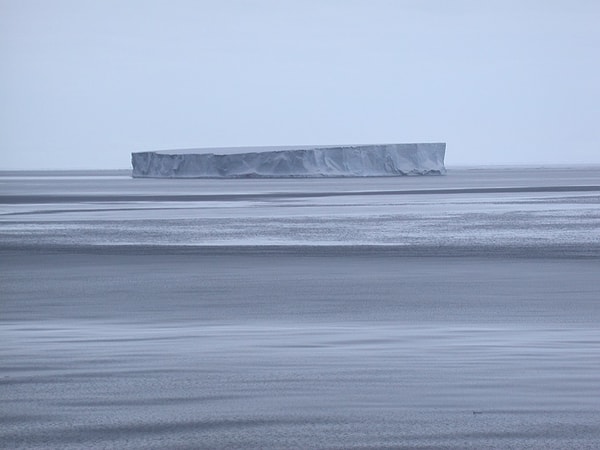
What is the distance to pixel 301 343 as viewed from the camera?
6812mm

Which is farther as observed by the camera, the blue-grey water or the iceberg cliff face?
the iceberg cliff face

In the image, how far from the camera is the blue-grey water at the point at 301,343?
4469mm

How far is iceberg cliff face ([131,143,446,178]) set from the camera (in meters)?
56.2

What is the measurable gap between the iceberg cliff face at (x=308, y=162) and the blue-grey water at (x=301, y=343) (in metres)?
39.9

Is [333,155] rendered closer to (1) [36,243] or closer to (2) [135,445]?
(1) [36,243]

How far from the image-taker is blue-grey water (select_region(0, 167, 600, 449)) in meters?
4.47

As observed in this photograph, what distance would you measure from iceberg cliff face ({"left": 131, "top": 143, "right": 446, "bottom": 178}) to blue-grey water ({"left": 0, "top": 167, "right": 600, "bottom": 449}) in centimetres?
3985

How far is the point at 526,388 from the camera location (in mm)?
5230

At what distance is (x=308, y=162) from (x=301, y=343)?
4974 centimetres

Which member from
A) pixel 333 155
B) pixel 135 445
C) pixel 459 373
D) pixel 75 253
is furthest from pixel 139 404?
pixel 333 155

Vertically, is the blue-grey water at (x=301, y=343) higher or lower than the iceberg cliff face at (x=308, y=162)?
higher

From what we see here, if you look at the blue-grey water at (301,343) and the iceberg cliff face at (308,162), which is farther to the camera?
the iceberg cliff face at (308,162)

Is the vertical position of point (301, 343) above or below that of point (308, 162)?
above

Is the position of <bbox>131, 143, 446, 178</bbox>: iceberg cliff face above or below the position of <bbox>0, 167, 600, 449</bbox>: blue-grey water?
below
